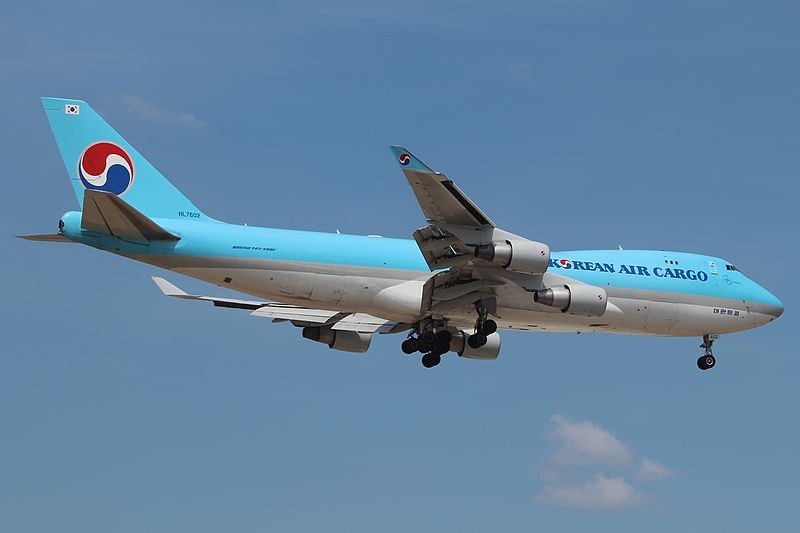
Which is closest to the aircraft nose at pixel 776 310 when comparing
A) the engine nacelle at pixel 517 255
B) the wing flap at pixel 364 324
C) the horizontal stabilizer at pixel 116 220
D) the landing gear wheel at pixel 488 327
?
the landing gear wheel at pixel 488 327

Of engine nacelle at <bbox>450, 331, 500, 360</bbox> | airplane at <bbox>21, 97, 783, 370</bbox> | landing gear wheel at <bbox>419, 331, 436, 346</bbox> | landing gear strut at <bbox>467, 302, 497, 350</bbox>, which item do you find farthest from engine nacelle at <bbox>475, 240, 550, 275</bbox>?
engine nacelle at <bbox>450, 331, 500, 360</bbox>

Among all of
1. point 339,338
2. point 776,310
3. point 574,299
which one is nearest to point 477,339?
point 574,299

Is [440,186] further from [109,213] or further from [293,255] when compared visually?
[109,213]

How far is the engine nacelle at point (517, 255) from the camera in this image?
29172 millimetres

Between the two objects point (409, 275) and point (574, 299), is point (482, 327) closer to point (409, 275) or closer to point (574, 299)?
point (409, 275)

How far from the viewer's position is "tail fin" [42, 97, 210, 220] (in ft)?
103

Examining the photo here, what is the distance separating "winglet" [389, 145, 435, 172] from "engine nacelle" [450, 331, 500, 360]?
1139 cm

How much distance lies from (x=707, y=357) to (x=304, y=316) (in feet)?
43.0

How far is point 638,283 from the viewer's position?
34.5 metres

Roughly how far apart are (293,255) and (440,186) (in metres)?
5.79

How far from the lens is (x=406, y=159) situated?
26375 mm

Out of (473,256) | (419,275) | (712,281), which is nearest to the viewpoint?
(473,256)

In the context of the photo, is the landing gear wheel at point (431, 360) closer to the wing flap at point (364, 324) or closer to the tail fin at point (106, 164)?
the wing flap at point (364, 324)

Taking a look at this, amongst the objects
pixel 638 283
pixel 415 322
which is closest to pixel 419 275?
pixel 415 322
